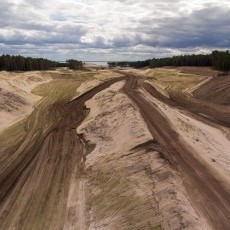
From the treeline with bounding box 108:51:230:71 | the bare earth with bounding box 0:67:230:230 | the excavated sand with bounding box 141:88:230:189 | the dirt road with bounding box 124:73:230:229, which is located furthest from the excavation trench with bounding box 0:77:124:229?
the treeline with bounding box 108:51:230:71

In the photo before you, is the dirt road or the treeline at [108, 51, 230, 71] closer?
the dirt road

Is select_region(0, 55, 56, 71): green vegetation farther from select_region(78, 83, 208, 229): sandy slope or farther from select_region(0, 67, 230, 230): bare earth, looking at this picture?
select_region(78, 83, 208, 229): sandy slope

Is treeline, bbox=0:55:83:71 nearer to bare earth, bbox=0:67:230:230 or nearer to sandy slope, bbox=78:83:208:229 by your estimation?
bare earth, bbox=0:67:230:230

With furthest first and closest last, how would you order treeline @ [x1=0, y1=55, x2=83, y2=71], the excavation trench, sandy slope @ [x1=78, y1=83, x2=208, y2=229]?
1. treeline @ [x1=0, y1=55, x2=83, y2=71]
2. the excavation trench
3. sandy slope @ [x1=78, y1=83, x2=208, y2=229]

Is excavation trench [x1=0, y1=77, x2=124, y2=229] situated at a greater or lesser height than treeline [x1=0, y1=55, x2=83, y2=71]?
lesser

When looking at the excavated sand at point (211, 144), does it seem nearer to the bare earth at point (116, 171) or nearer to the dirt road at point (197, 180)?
the bare earth at point (116, 171)

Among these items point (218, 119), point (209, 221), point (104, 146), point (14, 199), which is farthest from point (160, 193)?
point (218, 119)

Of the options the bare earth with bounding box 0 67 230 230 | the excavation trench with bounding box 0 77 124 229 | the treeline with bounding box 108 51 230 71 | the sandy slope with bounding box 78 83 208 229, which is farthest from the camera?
the treeline with bounding box 108 51 230 71

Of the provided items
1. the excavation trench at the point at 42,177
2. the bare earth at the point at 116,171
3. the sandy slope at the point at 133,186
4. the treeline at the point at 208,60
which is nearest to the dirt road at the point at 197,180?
the bare earth at the point at 116,171
